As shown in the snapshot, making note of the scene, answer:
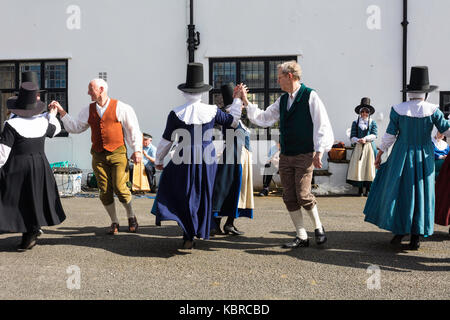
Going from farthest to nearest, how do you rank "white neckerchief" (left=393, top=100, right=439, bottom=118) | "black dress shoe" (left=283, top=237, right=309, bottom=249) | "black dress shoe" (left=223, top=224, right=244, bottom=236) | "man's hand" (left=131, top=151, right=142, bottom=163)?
"black dress shoe" (left=223, top=224, right=244, bottom=236), "man's hand" (left=131, top=151, right=142, bottom=163), "black dress shoe" (left=283, top=237, right=309, bottom=249), "white neckerchief" (left=393, top=100, right=439, bottom=118)

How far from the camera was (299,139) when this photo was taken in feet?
15.9

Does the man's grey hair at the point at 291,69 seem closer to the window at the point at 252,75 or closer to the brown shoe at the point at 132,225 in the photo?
the brown shoe at the point at 132,225

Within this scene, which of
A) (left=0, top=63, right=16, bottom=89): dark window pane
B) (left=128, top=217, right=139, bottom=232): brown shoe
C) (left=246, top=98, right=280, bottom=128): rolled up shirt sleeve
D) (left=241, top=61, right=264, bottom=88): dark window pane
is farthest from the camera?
(left=0, top=63, right=16, bottom=89): dark window pane

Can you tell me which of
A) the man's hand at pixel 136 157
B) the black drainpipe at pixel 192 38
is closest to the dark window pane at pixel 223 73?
the black drainpipe at pixel 192 38

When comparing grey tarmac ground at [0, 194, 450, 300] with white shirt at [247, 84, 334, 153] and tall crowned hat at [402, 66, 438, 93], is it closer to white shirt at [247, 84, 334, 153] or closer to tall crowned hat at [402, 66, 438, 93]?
white shirt at [247, 84, 334, 153]

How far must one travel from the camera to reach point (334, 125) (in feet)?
33.4

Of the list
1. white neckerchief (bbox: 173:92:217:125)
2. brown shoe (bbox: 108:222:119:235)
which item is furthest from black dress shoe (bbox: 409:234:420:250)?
brown shoe (bbox: 108:222:119:235)

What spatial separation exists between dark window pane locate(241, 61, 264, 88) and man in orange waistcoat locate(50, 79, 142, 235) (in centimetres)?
525

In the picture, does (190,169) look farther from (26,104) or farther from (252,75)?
(252,75)

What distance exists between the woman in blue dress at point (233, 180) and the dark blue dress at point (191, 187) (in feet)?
1.05

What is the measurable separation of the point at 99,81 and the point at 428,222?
12.6 ft

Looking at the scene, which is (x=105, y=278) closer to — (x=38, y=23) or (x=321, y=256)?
(x=321, y=256)

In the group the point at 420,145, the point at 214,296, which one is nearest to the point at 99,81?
the point at 214,296

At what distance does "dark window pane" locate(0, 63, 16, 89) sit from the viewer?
11336 millimetres
